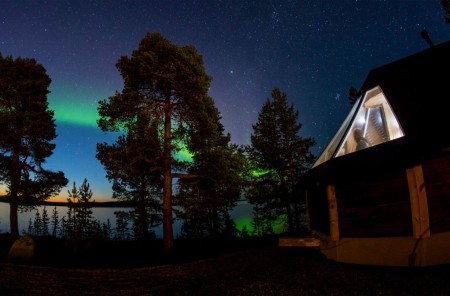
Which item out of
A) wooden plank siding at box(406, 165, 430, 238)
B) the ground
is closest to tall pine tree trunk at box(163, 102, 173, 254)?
the ground

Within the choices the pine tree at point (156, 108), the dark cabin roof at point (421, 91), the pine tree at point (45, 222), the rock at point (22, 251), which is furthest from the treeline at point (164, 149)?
the pine tree at point (45, 222)

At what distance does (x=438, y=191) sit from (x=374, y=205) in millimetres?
1430

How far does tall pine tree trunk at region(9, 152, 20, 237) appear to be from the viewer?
18.2 m

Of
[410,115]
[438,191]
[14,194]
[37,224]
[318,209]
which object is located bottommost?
[37,224]

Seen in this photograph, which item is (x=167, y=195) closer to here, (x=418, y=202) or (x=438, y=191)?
(x=418, y=202)

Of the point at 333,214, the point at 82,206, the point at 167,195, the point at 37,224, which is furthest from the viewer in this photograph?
the point at 37,224

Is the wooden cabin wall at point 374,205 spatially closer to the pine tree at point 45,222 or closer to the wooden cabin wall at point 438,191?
the wooden cabin wall at point 438,191

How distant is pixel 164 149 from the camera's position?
44.8ft

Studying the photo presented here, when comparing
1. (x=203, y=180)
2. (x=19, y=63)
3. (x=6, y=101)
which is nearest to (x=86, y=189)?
(x=203, y=180)

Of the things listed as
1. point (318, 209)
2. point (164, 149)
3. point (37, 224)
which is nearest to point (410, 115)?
point (318, 209)

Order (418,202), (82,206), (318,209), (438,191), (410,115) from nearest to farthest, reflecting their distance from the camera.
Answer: (418,202) → (438,191) → (410,115) → (318,209) → (82,206)

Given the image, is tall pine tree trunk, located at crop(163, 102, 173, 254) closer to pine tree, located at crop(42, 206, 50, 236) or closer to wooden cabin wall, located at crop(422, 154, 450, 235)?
wooden cabin wall, located at crop(422, 154, 450, 235)

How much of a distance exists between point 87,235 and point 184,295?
13.8 m

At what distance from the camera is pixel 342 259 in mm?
7816
